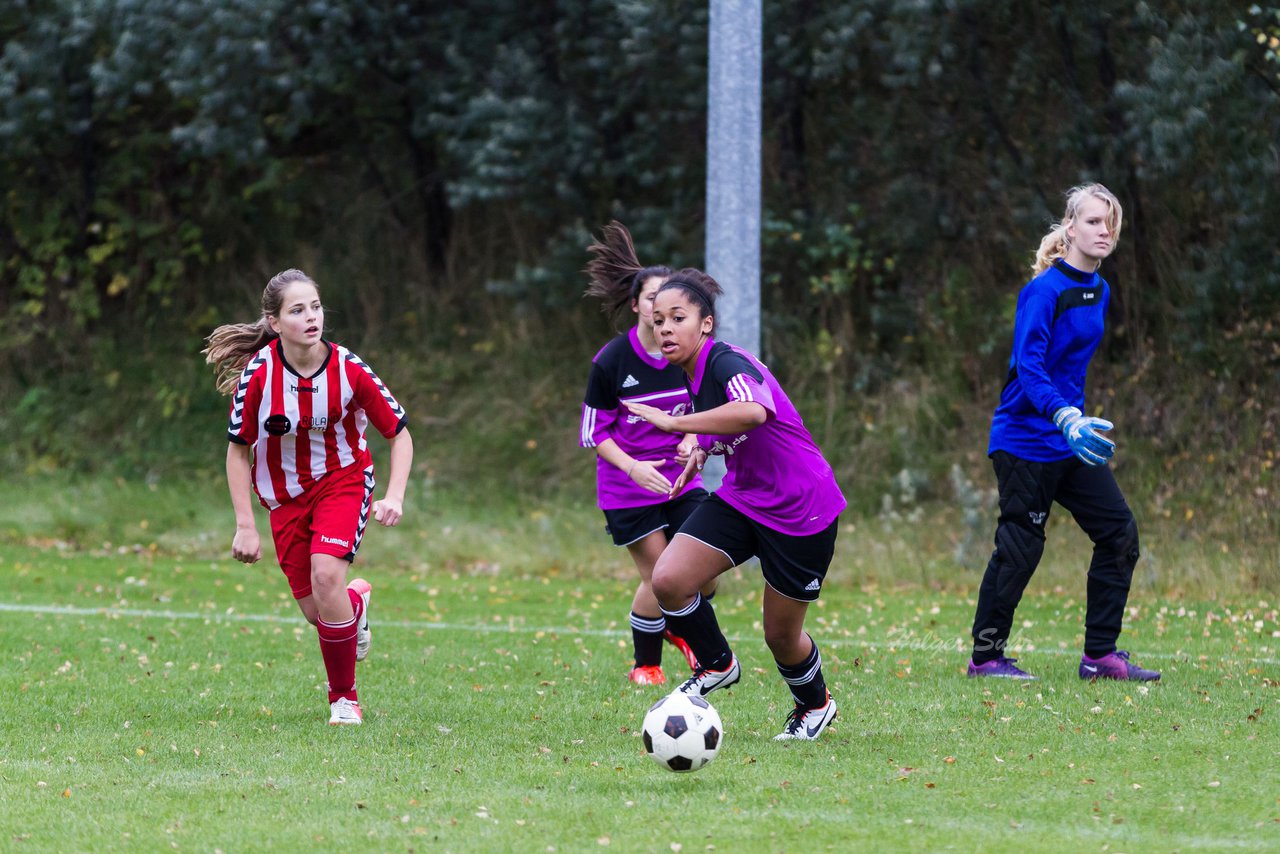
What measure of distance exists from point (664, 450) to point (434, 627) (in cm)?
303

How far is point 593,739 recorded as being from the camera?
19.7ft

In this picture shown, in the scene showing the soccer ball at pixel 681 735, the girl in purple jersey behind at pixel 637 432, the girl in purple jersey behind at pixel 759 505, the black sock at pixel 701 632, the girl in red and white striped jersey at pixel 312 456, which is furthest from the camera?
the girl in purple jersey behind at pixel 637 432

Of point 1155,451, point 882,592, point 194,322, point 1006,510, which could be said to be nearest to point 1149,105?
point 1155,451

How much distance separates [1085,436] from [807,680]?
1686 millimetres

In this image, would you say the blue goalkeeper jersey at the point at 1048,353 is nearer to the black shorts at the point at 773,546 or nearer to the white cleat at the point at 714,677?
the black shorts at the point at 773,546

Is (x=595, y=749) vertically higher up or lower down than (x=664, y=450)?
lower down

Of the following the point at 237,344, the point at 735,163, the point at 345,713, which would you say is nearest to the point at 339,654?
the point at 345,713

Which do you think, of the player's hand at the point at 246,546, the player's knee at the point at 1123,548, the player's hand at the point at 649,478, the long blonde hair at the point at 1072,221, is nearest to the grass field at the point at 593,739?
the player's knee at the point at 1123,548

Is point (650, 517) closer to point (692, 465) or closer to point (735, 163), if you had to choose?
point (692, 465)

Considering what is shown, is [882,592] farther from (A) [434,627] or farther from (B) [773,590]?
(B) [773,590]

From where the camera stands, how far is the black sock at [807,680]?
5.84 meters

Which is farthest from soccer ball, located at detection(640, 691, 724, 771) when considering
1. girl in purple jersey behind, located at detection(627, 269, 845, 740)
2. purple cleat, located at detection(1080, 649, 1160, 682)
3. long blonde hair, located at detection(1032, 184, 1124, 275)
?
long blonde hair, located at detection(1032, 184, 1124, 275)

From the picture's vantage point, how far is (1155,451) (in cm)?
1376

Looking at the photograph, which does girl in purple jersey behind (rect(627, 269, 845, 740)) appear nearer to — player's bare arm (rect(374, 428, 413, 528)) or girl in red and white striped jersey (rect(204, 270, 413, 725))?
player's bare arm (rect(374, 428, 413, 528))
